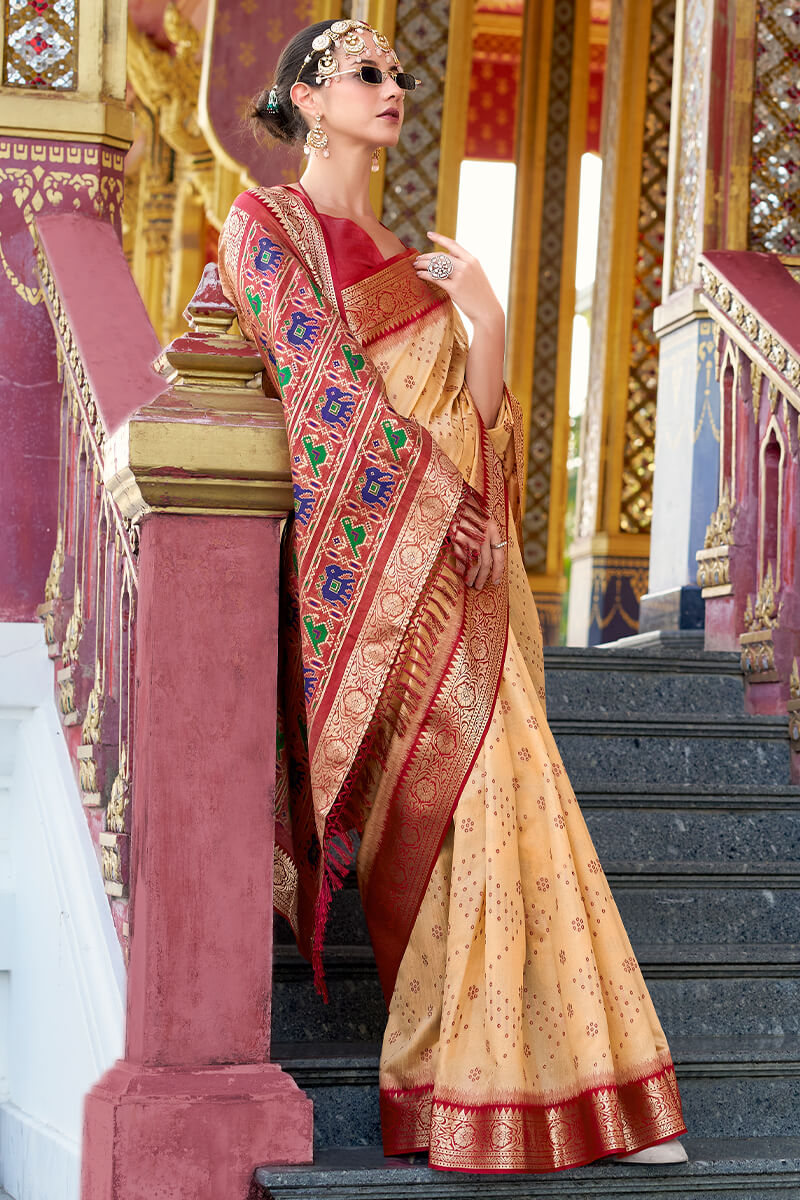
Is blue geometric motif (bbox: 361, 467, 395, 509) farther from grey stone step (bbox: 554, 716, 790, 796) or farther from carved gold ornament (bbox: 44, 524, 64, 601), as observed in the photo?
grey stone step (bbox: 554, 716, 790, 796)

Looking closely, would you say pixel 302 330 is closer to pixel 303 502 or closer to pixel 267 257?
pixel 267 257

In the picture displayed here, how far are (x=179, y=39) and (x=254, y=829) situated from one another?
9.02m

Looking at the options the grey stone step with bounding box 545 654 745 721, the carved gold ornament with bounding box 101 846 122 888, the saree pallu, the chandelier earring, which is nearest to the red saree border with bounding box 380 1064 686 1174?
the saree pallu

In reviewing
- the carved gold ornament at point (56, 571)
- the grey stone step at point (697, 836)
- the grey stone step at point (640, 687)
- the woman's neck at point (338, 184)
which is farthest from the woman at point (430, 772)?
the grey stone step at point (640, 687)

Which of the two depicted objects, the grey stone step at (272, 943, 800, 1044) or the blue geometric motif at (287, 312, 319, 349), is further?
the grey stone step at (272, 943, 800, 1044)

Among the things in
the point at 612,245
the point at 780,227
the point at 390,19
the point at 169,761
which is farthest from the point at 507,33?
the point at 169,761

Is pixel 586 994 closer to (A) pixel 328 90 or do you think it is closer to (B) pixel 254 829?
(B) pixel 254 829

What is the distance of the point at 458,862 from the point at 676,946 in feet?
3.36

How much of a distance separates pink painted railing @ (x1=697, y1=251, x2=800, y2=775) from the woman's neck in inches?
67.5

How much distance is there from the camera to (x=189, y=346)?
2.68 meters

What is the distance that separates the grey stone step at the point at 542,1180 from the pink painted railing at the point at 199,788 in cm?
6

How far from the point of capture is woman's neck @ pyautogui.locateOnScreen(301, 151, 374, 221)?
292 centimetres

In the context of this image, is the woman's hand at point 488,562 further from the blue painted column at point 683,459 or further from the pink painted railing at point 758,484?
the blue painted column at point 683,459

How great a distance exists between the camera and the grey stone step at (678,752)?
4.11 meters
